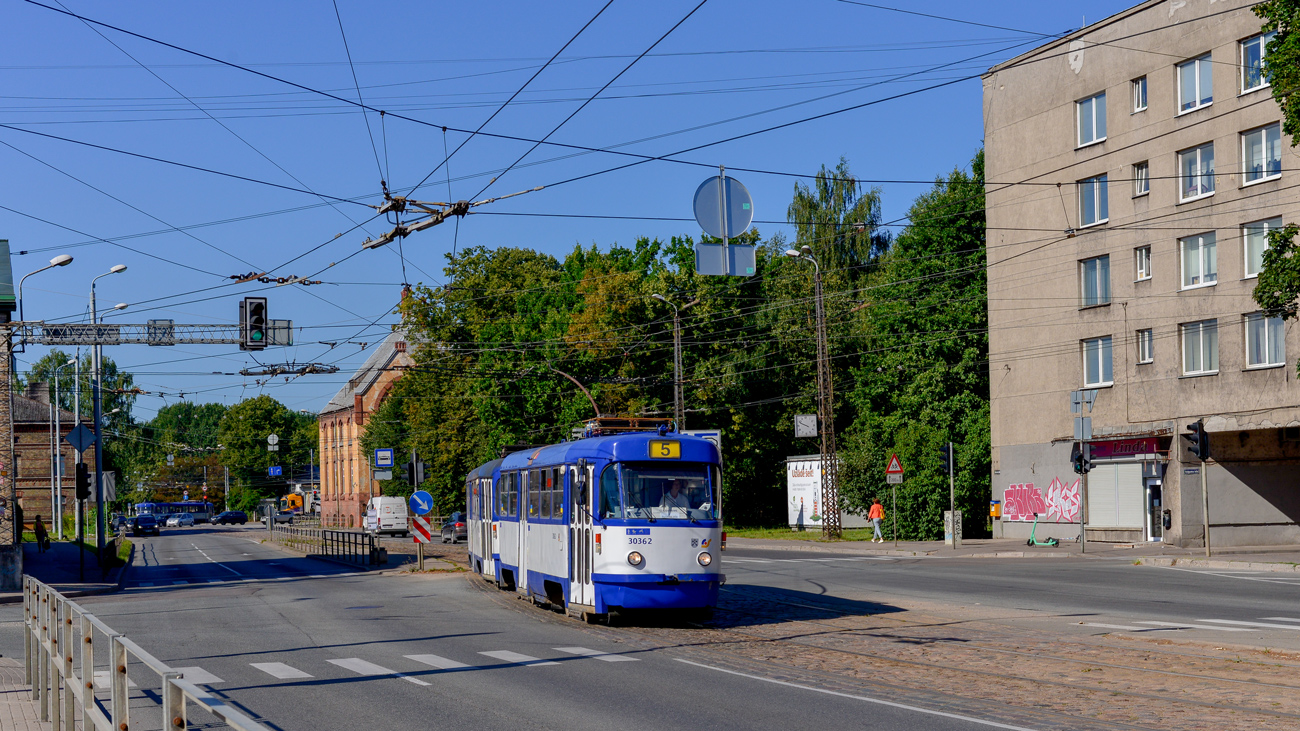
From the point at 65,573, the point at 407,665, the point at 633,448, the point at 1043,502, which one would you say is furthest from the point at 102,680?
the point at 1043,502

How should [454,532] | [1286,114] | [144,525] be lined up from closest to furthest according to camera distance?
[1286,114]
[454,532]
[144,525]

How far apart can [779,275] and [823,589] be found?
4487 cm

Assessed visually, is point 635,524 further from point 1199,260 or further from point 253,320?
point 1199,260

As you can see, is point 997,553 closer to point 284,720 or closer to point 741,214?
point 741,214

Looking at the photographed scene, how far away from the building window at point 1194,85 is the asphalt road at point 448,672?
2674cm

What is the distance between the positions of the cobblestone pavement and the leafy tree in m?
12.2

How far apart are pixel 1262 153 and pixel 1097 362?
29.1 feet

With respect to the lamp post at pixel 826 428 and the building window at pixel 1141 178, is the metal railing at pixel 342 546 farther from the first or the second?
the building window at pixel 1141 178

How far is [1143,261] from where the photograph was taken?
1544 inches

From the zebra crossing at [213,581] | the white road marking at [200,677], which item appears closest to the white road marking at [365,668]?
Answer: the white road marking at [200,677]

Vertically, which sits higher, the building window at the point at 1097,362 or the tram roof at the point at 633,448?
the building window at the point at 1097,362

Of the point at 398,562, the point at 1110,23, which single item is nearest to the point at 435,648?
the point at 398,562

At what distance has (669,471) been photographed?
17.5 metres

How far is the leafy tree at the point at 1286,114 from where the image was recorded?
25859 mm
